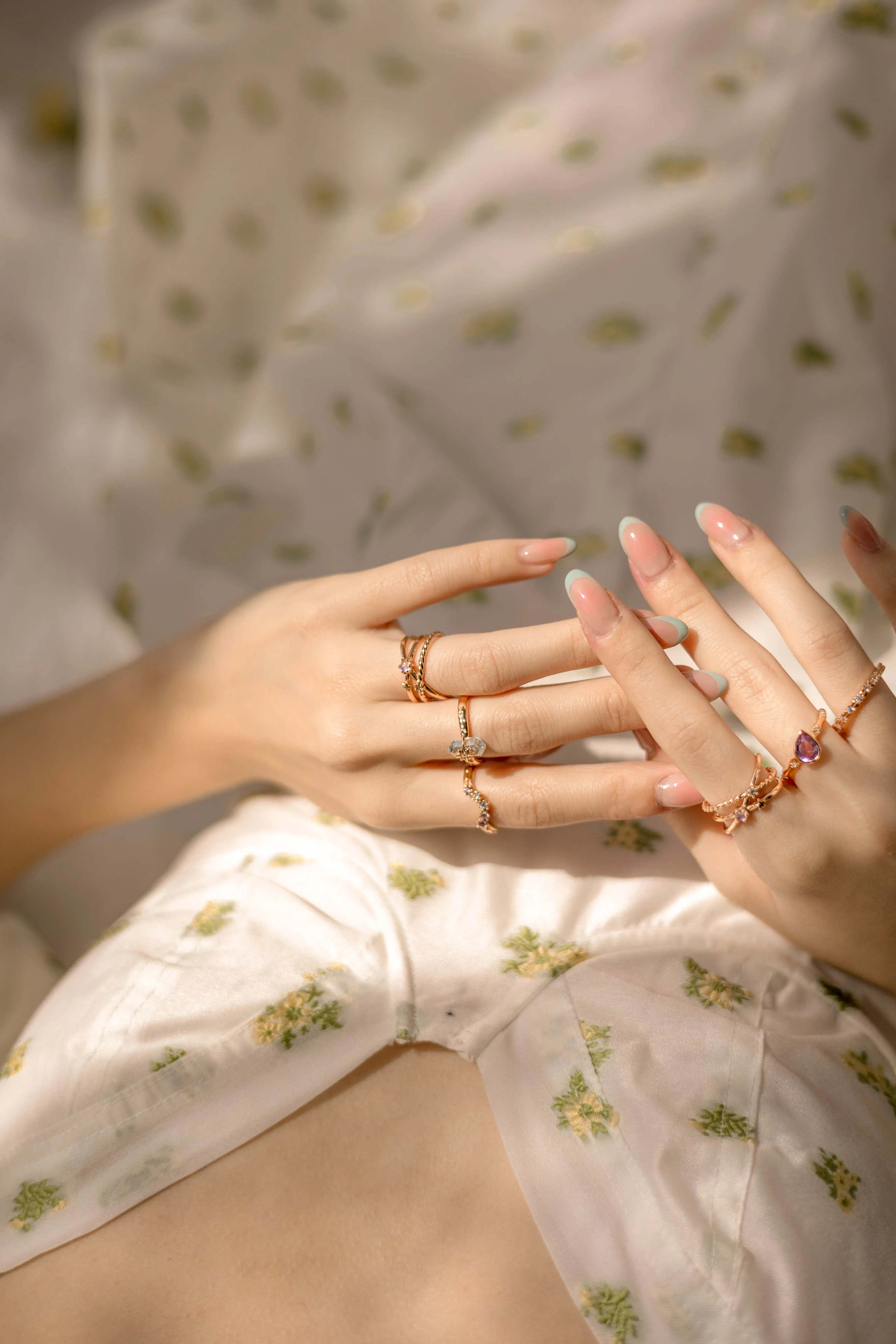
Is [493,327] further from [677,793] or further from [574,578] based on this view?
[677,793]

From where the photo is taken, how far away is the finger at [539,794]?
2.60 feet

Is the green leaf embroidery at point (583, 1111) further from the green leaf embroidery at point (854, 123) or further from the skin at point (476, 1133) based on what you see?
the green leaf embroidery at point (854, 123)

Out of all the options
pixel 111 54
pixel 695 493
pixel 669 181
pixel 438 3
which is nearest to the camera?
pixel 695 493

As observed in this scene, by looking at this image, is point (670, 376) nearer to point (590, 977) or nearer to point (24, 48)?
point (590, 977)

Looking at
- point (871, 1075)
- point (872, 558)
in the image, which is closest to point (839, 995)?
point (871, 1075)

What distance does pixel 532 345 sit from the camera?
126cm

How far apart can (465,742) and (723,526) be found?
0.29 metres

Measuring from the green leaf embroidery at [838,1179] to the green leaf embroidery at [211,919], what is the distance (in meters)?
0.52

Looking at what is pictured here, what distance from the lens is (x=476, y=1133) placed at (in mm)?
767

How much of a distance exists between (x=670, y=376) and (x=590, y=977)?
2.50 feet

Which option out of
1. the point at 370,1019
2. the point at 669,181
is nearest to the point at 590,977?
the point at 370,1019

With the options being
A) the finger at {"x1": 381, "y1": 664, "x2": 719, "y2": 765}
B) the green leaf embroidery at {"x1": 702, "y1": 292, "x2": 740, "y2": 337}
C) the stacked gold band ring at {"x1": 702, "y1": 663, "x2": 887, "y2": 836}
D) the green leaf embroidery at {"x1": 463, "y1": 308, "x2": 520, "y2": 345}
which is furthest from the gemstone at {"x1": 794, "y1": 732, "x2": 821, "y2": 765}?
the green leaf embroidery at {"x1": 463, "y1": 308, "x2": 520, "y2": 345}

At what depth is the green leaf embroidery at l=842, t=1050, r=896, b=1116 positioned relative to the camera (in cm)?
76

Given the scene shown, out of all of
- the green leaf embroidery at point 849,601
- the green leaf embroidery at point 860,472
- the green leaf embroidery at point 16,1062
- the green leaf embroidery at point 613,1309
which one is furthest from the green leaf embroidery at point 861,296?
the green leaf embroidery at point 16,1062
